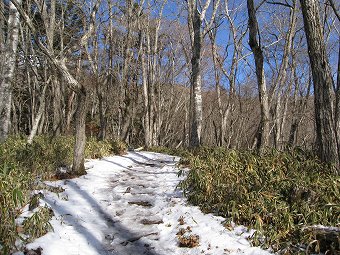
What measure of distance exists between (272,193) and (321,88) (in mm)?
2494

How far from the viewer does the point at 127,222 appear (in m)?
5.21

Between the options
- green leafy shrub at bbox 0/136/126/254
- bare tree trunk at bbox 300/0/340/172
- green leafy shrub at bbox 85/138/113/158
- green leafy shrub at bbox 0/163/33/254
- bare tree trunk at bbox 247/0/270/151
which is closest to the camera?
green leafy shrub at bbox 0/163/33/254

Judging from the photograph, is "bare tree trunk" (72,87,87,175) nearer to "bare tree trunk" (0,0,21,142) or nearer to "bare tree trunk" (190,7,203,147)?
"bare tree trunk" (0,0,21,142)

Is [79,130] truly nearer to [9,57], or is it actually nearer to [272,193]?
[9,57]

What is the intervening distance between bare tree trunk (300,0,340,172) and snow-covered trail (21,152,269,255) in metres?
2.73

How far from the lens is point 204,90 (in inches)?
1228

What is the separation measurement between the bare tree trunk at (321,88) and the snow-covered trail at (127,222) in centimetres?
273

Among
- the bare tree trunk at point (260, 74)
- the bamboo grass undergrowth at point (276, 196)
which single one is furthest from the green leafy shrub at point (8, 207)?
the bare tree trunk at point (260, 74)

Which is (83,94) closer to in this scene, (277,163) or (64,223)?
(64,223)

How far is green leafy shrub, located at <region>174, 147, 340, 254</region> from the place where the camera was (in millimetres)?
4160

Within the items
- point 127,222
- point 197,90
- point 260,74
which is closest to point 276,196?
point 127,222

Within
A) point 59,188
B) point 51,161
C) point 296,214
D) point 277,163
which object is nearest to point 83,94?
point 51,161

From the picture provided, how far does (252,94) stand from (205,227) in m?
25.4

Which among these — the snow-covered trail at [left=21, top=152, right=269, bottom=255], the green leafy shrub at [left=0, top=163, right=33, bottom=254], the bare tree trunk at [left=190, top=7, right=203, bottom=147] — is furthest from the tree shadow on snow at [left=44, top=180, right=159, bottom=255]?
the bare tree trunk at [left=190, top=7, right=203, bottom=147]
